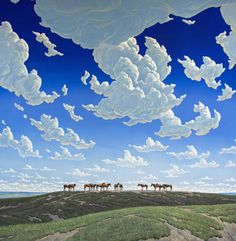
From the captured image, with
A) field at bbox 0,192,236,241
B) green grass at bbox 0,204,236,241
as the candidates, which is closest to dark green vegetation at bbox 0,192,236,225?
field at bbox 0,192,236,241

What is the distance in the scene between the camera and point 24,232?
5109 centimetres

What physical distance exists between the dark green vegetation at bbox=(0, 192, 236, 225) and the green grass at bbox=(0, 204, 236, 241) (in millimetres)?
17108

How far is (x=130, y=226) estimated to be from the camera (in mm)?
44875

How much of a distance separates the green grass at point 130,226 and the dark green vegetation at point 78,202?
1711 centimetres

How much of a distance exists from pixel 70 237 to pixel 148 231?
28.1ft

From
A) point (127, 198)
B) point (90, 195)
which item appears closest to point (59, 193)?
point (90, 195)

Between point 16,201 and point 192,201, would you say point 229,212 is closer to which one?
point 192,201

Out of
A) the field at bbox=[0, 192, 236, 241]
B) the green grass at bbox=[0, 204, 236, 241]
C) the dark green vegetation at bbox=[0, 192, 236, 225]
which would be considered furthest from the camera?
the dark green vegetation at bbox=[0, 192, 236, 225]

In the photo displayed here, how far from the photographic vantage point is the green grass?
4278 cm

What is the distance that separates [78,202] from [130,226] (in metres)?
39.6

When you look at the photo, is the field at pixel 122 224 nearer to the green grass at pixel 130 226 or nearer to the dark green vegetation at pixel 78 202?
the green grass at pixel 130 226

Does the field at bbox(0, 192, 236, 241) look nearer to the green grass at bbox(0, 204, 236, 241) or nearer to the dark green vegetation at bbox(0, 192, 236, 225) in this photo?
the green grass at bbox(0, 204, 236, 241)

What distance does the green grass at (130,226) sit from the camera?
4278cm

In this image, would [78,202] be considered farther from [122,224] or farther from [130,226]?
[130,226]
